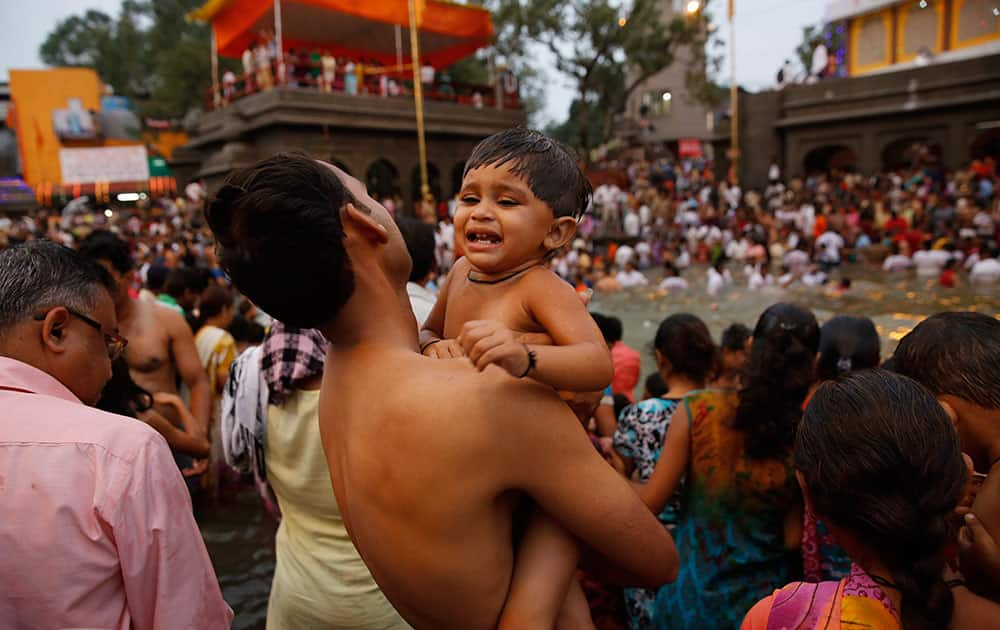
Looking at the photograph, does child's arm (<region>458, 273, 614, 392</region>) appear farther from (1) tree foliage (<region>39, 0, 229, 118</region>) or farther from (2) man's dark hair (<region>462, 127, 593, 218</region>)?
(1) tree foliage (<region>39, 0, 229, 118</region>)

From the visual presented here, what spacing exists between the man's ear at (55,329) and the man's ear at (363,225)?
0.86 m

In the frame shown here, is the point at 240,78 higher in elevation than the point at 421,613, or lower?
higher

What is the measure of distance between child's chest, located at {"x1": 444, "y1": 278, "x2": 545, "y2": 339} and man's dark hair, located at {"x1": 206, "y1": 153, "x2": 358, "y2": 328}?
1.31 feet

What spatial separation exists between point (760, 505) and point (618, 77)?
33.9 m

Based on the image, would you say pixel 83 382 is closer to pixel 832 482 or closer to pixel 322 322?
pixel 322 322

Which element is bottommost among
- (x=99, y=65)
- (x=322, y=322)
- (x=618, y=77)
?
(x=322, y=322)

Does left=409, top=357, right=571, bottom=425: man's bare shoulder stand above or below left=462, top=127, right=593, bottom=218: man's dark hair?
below

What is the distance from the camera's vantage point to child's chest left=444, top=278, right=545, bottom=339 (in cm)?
156

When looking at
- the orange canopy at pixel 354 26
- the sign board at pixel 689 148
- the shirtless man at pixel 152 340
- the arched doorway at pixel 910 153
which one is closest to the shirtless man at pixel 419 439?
the shirtless man at pixel 152 340

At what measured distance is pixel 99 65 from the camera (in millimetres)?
41719

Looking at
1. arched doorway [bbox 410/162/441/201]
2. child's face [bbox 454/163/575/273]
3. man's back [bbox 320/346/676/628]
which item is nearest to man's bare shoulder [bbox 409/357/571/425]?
man's back [bbox 320/346/676/628]

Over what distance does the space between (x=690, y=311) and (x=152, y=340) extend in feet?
31.1

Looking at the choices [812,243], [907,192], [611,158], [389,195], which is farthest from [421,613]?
[611,158]

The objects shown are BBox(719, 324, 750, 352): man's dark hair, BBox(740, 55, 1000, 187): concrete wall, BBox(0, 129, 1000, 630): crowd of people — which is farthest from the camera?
BBox(740, 55, 1000, 187): concrete wall
